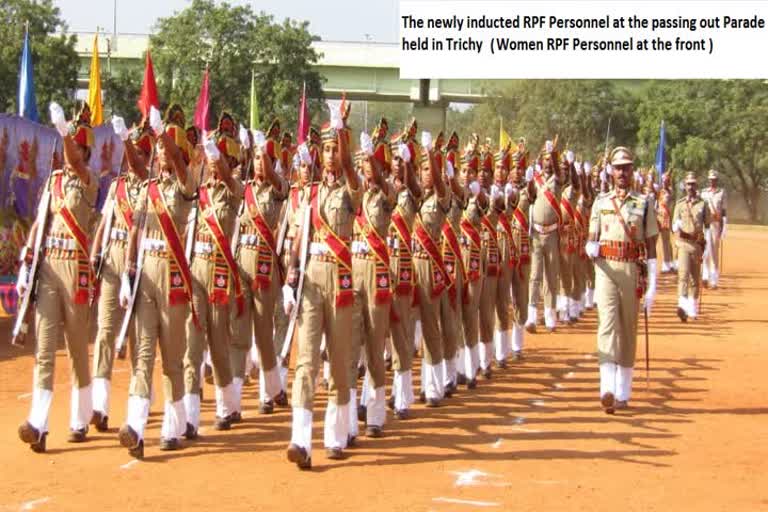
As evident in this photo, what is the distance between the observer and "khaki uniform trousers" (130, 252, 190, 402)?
9609 millimetres

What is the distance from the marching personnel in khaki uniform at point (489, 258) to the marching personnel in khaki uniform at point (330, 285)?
4.54 meters

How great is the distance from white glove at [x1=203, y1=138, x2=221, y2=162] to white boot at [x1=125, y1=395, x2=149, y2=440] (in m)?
2.05

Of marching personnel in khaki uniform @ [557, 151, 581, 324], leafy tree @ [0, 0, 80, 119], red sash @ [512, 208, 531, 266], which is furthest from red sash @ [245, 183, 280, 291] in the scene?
leafy tree @ [0, 0, 80, 119]

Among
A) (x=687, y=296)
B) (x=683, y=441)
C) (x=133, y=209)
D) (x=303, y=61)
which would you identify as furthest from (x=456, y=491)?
(x=303, y=61)

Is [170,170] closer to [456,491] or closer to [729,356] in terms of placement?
[456,491]

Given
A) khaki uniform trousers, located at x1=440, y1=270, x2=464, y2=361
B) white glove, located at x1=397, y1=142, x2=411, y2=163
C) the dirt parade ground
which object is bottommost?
the dirt parade ground

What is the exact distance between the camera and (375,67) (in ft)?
194

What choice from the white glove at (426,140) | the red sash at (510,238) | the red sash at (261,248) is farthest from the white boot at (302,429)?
the red sash at (510,238)

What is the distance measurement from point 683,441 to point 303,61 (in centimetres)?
3001

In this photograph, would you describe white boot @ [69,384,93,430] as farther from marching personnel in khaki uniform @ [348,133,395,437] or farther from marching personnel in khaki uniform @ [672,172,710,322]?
marching personnel in khaki uniform @ [672,172,710,322]

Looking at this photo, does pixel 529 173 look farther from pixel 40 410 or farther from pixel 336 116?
pixel 40 410

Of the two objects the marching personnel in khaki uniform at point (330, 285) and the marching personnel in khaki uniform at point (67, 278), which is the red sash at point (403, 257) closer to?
the marching personnel in khaki uniform at point (330, 285)

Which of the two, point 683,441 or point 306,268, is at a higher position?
Result: point 306,268

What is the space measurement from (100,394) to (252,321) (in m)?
1.68
